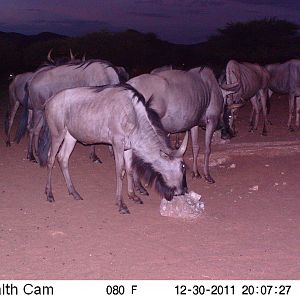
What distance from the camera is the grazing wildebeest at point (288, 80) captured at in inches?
575

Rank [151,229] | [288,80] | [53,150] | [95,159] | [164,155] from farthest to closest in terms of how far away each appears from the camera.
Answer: [288,80], [95,159], [53,150], [164,155], [151,229]

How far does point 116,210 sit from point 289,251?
8.11 ft

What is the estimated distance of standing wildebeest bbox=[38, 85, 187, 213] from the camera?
23.3 ft

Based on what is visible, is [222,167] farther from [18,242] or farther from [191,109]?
[18,242]

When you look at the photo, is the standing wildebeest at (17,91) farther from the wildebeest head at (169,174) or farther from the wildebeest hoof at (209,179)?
the wildebeest head at (169,174)

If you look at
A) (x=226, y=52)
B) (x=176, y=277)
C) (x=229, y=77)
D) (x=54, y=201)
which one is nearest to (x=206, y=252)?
(x=176, y=277)

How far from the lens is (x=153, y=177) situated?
7145mm

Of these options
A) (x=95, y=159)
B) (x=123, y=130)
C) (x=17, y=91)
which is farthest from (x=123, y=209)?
(x=17, y=91)

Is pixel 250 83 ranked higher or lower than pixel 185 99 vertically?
lower

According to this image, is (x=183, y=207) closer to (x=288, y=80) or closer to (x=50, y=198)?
(x=50, y=198)

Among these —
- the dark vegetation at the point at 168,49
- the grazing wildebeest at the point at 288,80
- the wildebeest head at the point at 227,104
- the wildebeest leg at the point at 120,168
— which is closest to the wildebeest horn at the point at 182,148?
the wildebeest leg at the point at 120,168

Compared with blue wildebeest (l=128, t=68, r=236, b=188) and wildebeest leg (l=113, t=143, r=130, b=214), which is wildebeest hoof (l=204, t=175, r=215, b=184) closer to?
blue wildebeest (l=128, t=68, r=236, b=188)

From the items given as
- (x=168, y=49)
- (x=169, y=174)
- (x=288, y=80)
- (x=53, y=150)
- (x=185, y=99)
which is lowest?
(x=168, y=49)

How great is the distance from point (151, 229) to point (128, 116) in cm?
155
